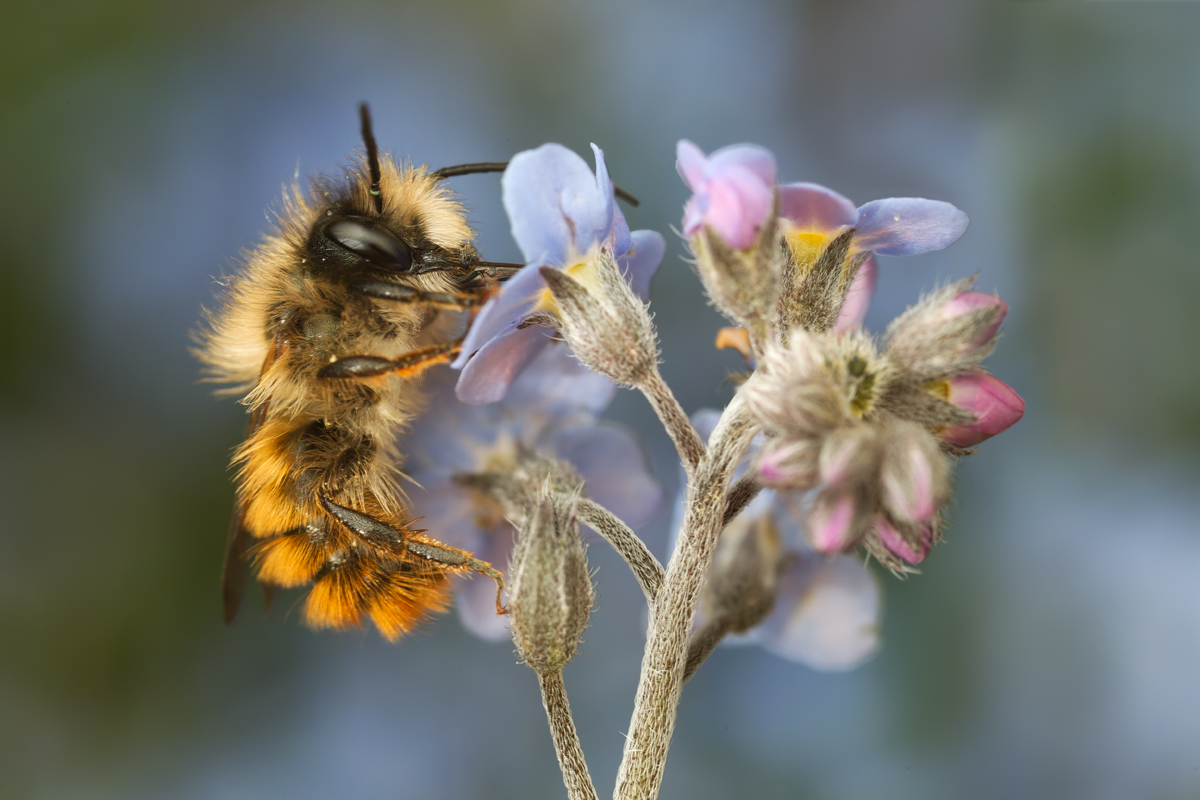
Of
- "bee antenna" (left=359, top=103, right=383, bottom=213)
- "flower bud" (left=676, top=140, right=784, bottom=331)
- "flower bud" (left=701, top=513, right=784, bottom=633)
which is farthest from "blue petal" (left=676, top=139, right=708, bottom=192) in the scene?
"flower bud" (left=701, top=513, right=784, bottom=633)

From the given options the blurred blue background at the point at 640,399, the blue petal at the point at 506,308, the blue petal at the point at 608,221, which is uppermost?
the blue petal at the point at 608,221

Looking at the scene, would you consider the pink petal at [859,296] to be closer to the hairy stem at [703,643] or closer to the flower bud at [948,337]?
the flower bud at [948,337]

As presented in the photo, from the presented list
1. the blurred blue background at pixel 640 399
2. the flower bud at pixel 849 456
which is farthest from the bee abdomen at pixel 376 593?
the blurred blue background at pixel 640 399

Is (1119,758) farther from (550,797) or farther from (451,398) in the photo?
(451,398)

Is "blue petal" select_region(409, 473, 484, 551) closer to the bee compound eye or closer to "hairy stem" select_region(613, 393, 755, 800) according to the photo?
the bee compound eye

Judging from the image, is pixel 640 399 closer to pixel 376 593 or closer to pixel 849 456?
pixel 376 593
